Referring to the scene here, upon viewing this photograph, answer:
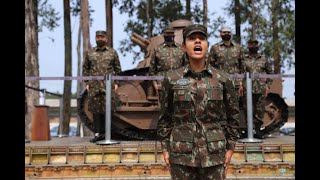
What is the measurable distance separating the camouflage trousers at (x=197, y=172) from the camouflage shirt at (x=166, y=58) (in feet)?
15.0

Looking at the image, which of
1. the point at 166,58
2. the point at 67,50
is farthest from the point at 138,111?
the point at 67,50

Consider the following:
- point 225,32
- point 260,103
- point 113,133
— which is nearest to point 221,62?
point 225,32

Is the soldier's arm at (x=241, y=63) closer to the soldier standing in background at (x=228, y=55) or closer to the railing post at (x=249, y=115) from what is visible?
the soldier standing in background at (x=228, y=55)

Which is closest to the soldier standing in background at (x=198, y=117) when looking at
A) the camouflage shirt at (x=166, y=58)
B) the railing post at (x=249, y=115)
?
the railing post at (x=249, y=115)

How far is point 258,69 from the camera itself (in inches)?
322

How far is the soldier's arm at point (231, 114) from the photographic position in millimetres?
3152

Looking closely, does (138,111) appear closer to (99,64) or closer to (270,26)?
(99,64)

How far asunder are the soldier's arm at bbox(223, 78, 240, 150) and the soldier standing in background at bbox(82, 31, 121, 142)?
4.57 meters

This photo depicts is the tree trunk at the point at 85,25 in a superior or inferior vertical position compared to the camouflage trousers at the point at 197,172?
superior

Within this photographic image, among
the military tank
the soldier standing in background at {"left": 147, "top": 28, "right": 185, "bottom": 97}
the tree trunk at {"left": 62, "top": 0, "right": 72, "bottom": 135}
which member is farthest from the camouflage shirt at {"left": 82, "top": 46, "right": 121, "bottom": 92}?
the tree trunk at {"left": 62, "top": 0, "right": 72, "bottom": 135}

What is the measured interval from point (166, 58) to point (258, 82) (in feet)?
6.21

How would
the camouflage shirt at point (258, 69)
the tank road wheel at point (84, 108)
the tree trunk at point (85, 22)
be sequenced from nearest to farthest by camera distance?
the camouflage shirt at point (258, 69)
the tank road wheel at point (84, 108)
the tree trunk at point (85, 22)

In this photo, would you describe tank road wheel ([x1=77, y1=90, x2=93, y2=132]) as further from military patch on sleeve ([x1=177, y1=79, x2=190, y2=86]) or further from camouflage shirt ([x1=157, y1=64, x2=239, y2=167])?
military patch on sleeve ([x1=177, y1=79, x2=190, y2=86])

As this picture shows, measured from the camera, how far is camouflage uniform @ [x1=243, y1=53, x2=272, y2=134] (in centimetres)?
802
